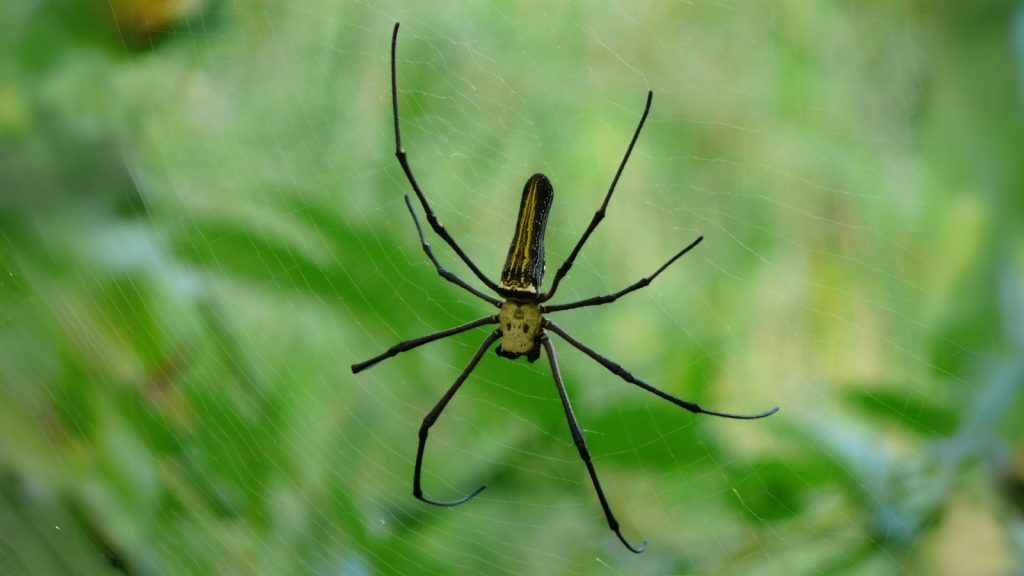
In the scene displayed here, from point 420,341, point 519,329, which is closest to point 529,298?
point 519,329

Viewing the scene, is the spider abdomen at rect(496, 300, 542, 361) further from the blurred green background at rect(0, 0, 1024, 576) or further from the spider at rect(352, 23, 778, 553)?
the blurred green background at rect(0, 0, 1024, 576)

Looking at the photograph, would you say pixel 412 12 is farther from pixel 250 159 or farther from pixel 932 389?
pixel 932 389

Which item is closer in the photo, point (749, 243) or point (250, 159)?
point (749, 243)

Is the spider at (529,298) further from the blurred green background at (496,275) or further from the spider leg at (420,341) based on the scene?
the blurred green background at (496,275)

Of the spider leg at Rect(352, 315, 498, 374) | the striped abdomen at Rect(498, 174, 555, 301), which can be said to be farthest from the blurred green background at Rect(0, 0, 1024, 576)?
the striped abdomen at Rect(498, 174, 555, 301)

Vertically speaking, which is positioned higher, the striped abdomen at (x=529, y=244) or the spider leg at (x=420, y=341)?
the striped abdomen at (x=529, y=244)

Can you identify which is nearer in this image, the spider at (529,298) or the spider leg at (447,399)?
the spider at (529,298)

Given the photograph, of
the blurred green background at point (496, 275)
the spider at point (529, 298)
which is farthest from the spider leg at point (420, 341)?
the blurred green background at point (496, 275)

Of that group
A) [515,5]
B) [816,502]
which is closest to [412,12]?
[515,5]

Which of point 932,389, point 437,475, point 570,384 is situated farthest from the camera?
point 437,475
